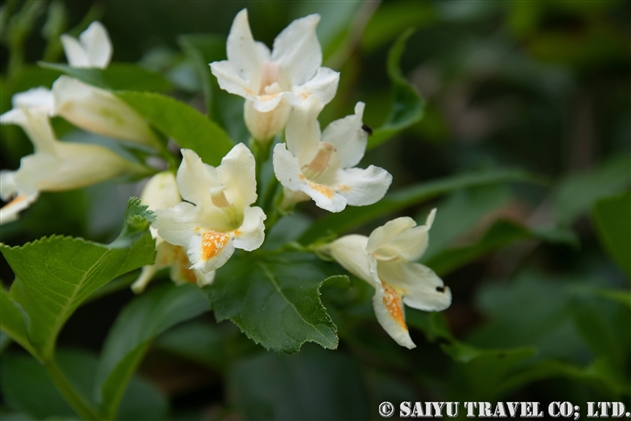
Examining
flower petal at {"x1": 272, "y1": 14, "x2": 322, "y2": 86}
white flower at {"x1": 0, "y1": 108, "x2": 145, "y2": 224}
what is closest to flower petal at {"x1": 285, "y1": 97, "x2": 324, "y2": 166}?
flower petal at {"x1": 272, "y1": 14, "x2": 322, "y2": 86}

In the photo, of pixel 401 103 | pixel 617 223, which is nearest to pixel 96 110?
pixel 401 103

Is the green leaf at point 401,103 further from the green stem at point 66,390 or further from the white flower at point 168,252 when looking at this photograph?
the green stem at point 66,390

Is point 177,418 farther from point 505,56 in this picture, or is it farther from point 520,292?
point 505,56

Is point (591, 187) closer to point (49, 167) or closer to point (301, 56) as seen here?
point (301, 56)

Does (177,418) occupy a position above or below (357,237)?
below

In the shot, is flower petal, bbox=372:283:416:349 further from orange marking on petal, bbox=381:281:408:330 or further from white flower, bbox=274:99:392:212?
white flower, bbox=274:99:392:212

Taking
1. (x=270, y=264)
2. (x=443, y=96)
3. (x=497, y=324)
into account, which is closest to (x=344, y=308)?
(x=270, y=264)

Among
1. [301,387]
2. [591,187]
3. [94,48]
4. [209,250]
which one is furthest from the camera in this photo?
[591,187]
